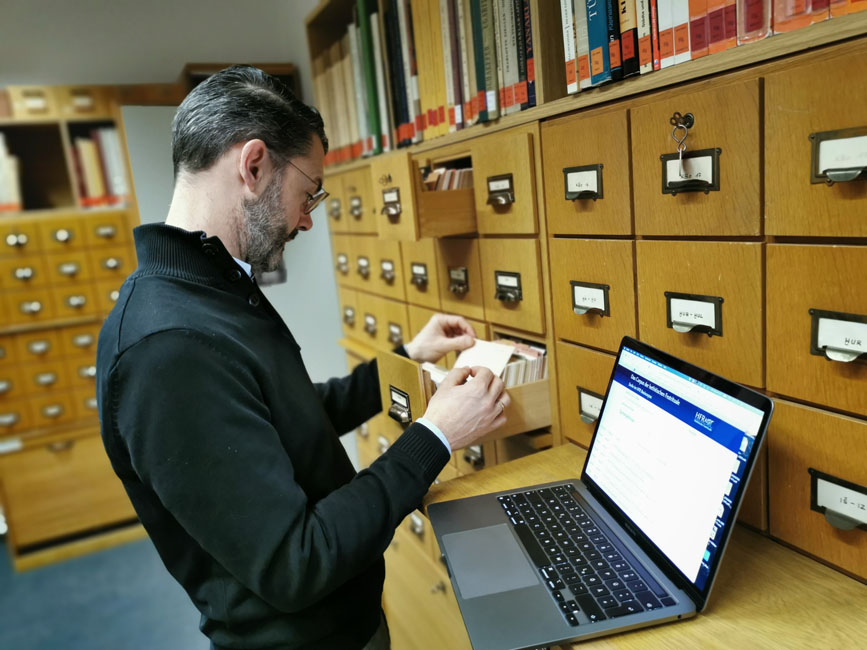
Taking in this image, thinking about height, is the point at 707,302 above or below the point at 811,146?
below

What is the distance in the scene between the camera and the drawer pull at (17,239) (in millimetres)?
2920

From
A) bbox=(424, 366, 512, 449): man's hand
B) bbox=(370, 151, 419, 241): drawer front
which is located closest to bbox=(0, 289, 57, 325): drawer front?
bbox=(370, 151, 419, 241): drawer front

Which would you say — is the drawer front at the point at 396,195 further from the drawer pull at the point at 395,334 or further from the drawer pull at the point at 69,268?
the drawer pull at the point at 69,268

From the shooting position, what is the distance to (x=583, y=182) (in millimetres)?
1191

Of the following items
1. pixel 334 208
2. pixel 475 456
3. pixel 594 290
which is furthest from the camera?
pixel 334 208

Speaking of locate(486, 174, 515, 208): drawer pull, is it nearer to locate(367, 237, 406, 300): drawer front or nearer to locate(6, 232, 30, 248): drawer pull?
locate(367, 237, 406, 300): drawer front

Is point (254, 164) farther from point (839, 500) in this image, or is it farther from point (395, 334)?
point (395, 334)

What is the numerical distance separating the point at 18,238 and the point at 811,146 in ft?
10.8

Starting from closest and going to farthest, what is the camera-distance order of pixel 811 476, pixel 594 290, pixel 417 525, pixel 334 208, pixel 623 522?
pixel 811 476, pixel 623 522, pixel 594 290, pixel 417 525, pixel 334 208

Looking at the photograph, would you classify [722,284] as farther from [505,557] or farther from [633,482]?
[505,557]

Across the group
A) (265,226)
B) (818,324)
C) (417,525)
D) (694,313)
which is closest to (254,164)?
(265,226)

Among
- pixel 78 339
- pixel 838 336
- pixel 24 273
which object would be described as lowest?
pixel 78 339

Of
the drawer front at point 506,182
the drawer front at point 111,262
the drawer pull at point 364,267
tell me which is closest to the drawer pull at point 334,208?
the drawer pull at point 364,267

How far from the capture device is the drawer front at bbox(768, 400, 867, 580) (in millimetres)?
829
